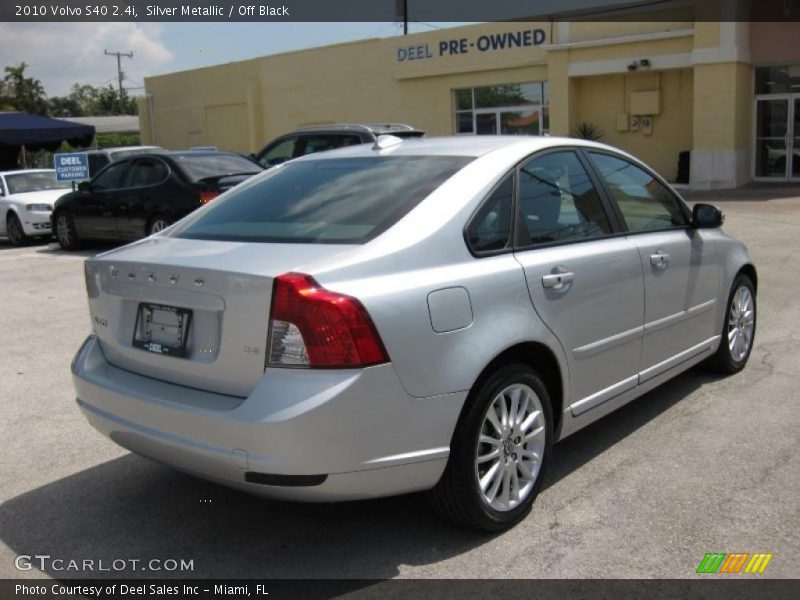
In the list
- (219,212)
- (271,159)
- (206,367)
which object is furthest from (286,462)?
(271,159)

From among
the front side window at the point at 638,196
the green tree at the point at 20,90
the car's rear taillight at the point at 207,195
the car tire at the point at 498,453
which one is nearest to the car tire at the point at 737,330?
the front side window at the point at 638,196

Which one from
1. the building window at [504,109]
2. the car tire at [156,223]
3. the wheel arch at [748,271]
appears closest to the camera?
the wheel arch at [748,271]

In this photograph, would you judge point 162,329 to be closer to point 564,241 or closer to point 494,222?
point 494,222

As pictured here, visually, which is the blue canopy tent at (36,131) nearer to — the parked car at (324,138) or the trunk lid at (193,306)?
the parked car at (324,138)

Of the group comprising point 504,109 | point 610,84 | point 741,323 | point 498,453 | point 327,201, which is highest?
point 610,84

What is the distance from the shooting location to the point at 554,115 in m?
24.5

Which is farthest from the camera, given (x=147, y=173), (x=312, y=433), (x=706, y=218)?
(x=147, y=173)

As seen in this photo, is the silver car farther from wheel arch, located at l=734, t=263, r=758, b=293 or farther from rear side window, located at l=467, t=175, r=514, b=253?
wheel arch, located at l=734, t=263, r=758, b=293

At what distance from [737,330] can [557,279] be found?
2.52 metres

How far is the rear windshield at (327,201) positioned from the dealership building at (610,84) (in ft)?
62.4

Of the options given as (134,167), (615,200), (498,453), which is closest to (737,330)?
(615,200)

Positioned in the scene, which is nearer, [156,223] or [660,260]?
[660,260]

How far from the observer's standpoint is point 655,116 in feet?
76.3

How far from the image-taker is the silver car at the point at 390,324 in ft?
10.2
